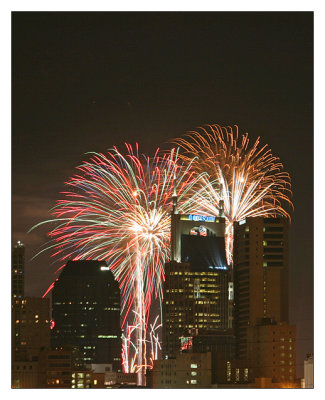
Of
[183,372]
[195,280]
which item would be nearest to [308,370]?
[183,372]

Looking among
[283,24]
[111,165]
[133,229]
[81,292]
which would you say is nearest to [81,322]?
[81,292]

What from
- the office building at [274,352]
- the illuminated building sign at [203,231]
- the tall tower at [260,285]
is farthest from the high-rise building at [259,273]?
the office building at [274,352]

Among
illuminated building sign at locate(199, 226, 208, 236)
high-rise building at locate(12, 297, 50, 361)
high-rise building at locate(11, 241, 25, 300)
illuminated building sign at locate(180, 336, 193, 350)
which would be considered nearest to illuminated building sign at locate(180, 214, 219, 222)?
illuminated building sign at locate(199, 226, 208, 236)

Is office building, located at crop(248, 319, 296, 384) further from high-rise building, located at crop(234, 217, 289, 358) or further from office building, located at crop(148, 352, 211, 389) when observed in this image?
high-rise building, located at crop(234, 217, 289, 358)

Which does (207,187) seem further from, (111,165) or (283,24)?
(283,24)

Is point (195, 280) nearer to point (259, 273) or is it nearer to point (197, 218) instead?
Result: point (197, 218)

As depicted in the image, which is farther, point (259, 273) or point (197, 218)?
point (197, 218)

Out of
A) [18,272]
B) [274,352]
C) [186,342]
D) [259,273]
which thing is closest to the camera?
[274,352]
